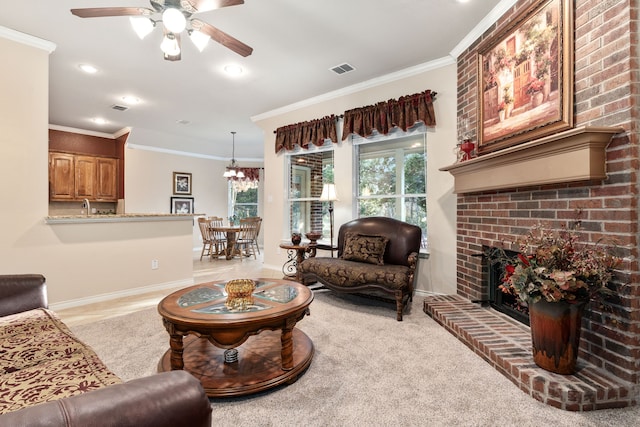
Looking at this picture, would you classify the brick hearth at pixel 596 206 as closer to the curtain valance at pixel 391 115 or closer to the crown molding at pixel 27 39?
the curtain valance at pixel 391 115

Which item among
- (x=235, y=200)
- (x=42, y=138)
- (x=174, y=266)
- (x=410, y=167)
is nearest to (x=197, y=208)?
(x=235, y=200)

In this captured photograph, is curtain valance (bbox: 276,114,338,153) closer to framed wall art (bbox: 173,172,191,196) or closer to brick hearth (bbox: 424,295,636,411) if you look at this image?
brick hearth (bbox: 424,295,636,411)

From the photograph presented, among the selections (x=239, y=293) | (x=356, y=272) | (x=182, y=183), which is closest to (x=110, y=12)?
(x=239, y=293)

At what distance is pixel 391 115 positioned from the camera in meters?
3.85

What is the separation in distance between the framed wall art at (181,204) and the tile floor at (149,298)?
1.86m

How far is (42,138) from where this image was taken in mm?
3094

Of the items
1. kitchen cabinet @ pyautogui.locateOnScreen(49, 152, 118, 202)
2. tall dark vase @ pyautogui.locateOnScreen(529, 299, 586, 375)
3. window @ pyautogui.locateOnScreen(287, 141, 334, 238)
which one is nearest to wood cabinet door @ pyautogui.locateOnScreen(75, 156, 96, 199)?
kitchen cabinet @ pyautogui.locateOnScreen(49, 152, 118, 202)

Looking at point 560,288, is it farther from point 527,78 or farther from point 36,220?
point 36,220

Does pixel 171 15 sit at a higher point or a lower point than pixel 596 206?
higher

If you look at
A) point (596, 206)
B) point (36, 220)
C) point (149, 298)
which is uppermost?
point (596, 206)

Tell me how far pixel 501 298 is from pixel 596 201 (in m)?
1.24

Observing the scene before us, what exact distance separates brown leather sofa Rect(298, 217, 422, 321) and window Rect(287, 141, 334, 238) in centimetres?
114

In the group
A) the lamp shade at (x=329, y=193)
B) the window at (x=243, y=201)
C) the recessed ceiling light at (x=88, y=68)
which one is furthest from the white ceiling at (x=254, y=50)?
the window at (x=243, y=201)

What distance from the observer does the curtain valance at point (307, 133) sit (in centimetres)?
447
